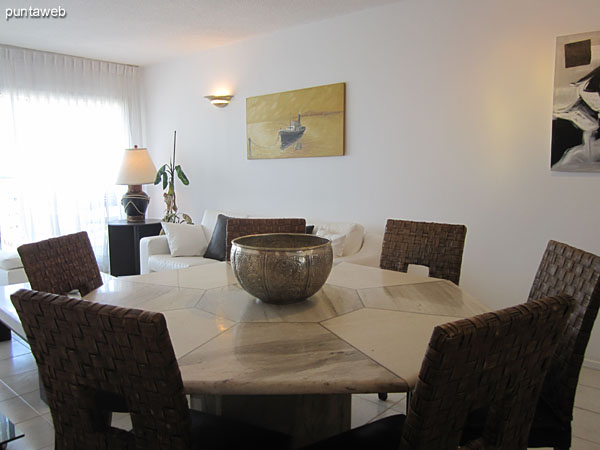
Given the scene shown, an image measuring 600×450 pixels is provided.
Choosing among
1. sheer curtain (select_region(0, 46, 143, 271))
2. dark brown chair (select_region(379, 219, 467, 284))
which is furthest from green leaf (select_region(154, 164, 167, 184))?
dark brown chair (select_region(379, 219, 467, 284))

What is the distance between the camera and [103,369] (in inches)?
33.6

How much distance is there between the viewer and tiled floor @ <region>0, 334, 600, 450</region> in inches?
80.5

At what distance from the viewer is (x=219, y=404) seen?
1.50 m

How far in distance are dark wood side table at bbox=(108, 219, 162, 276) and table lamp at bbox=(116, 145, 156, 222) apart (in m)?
0.17

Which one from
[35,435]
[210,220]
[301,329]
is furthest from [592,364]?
[210,220]

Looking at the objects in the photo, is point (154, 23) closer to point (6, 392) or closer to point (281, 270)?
point (6, 392)

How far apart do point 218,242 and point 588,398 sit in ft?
9.40

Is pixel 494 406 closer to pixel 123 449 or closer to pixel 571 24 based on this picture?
pixel 123 449

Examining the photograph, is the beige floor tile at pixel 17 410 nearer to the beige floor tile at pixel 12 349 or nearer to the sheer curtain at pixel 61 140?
the beige floor tile at pixel 12 349

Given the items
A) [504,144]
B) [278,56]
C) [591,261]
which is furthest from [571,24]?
[278,56]

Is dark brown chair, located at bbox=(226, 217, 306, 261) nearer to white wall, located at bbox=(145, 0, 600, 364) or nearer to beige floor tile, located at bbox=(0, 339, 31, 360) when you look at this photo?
white wall, located at bbox=(145, 0, 600, 364)

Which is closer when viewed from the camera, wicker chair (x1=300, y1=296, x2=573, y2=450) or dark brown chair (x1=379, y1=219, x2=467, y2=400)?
wicker chair (x1=300, y1=296, x2=573, y2=450)

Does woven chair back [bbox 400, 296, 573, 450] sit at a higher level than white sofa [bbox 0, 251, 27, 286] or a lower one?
higher

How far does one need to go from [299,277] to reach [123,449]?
637mm
